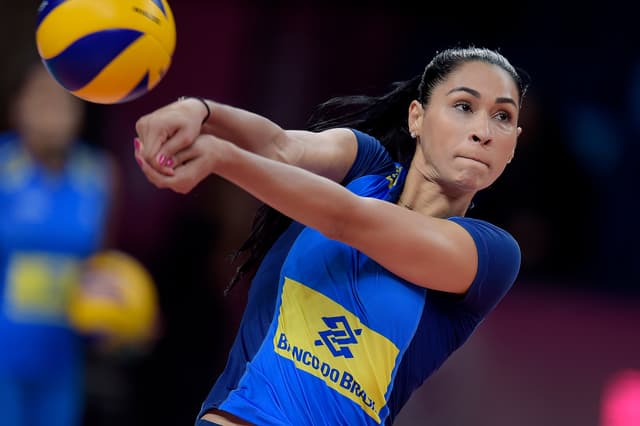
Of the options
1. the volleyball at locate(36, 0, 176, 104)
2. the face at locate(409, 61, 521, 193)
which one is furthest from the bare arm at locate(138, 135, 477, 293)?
the volleyball at locate(36, 0, 176, 104)

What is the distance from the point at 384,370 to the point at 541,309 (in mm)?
4024

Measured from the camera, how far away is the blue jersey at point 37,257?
625 centimetres

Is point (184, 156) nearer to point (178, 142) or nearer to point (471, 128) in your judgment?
point (178, 142)

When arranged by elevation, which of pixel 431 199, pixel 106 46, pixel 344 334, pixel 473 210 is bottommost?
pixel 344 334

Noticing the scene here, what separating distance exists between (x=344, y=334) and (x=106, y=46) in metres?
1.09

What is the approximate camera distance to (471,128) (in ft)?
11.4

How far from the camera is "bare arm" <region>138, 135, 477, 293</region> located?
279cm

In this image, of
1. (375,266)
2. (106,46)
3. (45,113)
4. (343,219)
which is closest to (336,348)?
(375,266)

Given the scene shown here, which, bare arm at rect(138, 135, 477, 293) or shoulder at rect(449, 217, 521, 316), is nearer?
bare arm at rect(138, 135, 477, 293)

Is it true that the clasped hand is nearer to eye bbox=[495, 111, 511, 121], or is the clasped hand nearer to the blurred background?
eye bbox=[495, 111, 511, 121]

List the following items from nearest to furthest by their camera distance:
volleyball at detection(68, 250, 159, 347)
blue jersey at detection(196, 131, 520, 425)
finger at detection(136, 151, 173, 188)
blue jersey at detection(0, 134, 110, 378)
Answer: finger at detection(136, 151, 173, 188) → blue jersey at detection(196, 131, 520, 425) → blue jersey at detection(0, 134, 110, 378) → volleyball at detection(68, 250, 159, 347)

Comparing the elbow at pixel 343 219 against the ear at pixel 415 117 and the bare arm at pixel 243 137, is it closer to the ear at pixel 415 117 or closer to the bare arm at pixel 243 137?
the bare arm at pixel 243 137

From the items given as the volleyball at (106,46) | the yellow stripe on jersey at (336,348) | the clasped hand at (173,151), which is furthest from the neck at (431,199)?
the clasped hand at (173,151)

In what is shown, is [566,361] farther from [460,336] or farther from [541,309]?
[460,336]
